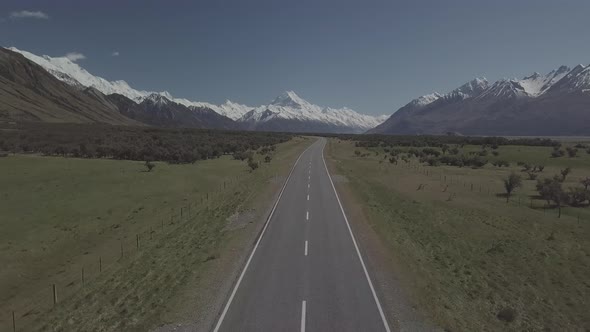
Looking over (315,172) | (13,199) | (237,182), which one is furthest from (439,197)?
(13,199)

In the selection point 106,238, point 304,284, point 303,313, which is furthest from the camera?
point 106,238

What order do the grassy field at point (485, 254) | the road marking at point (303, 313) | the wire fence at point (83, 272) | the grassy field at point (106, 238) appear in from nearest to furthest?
the road marking at point (303, 313) → the grassy field at point (485, 254) → the grassy field at point (106, 238) → the wire fence at point (83, 272)

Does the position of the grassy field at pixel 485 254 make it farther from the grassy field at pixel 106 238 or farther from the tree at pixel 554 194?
the grassy field at pixel 106 238

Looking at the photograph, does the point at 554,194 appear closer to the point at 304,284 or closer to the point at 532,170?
the point at 532,170

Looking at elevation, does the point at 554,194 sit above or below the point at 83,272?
above

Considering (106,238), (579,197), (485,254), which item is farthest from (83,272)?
(579,197)

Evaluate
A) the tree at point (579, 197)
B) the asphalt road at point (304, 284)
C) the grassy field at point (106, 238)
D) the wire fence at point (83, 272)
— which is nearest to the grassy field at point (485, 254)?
the tree at point (579, 197)
